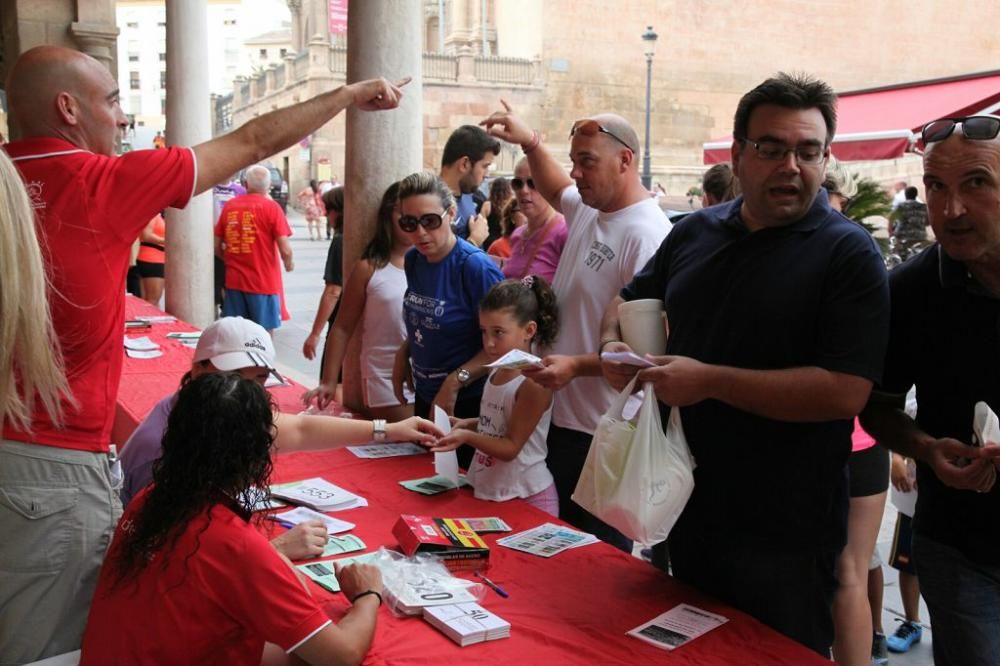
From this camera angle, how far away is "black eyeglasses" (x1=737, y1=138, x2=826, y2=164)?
2.34 metres

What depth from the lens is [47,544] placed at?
2375mm

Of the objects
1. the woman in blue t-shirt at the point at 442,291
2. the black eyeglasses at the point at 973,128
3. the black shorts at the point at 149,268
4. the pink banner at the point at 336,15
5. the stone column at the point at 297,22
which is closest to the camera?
the black eyeglasses at the point at 973,128

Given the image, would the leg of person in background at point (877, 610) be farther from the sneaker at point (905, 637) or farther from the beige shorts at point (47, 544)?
the beige shorts at point (47, 544)

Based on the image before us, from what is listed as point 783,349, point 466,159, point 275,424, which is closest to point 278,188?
point 466,159

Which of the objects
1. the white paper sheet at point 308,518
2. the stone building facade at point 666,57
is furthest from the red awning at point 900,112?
the stone building facade at point 666,57

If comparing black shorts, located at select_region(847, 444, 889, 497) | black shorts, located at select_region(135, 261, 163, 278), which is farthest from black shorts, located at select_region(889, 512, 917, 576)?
black shorts, located at select_region(135, 261, 163, 278)

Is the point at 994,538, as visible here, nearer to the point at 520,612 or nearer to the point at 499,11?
the point at 520,612

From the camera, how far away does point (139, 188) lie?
7.93 feet

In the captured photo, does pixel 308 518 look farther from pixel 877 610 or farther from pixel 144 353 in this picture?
pixel 144 353

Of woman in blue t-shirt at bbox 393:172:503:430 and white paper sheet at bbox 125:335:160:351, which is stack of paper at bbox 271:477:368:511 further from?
white paper sheet at bbox 125:335:160:351

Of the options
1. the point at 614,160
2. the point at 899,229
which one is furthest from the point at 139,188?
the point at 899,229

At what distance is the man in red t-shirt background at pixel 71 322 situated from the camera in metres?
2.35

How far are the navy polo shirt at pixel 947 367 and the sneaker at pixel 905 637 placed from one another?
1.72m

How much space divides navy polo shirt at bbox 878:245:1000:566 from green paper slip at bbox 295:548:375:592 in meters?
1.43
